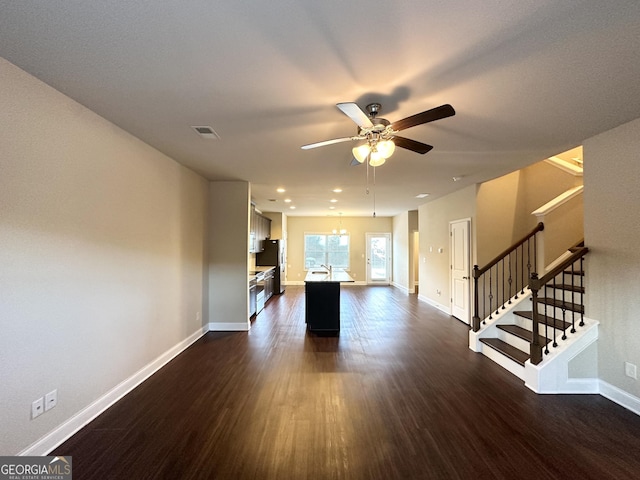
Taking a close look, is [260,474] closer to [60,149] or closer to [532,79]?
[60,149]

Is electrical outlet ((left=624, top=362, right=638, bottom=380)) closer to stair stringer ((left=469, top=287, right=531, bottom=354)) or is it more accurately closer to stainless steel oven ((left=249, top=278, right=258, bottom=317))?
stair stringer ((left=469, top=287, right=531, bottom=354))

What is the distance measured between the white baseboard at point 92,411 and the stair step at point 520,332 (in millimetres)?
4504

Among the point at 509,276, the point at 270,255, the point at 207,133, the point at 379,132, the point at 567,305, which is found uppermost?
the point at 207,133

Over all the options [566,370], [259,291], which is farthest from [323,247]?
[566,370]

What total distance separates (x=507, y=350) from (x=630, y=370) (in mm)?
1146

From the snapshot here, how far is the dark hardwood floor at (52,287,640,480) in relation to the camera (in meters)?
2.02

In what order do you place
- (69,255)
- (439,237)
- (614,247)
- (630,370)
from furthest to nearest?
(439,237), (614,247), (630,370), (69,255)

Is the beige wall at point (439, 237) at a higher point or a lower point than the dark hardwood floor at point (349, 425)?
higher

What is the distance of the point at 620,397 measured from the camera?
282 centimetres

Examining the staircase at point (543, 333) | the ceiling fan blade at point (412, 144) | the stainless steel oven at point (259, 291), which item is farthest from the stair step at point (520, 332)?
the stainless steel oven at point (259, 291)

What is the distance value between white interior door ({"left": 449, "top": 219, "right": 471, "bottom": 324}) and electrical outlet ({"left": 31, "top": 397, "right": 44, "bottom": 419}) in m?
5.91

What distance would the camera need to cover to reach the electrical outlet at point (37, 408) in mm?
2035

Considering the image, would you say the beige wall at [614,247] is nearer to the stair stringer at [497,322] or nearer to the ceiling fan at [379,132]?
the stair stringer at [497,322]

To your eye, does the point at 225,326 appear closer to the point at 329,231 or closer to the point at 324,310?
the point at 324,310
